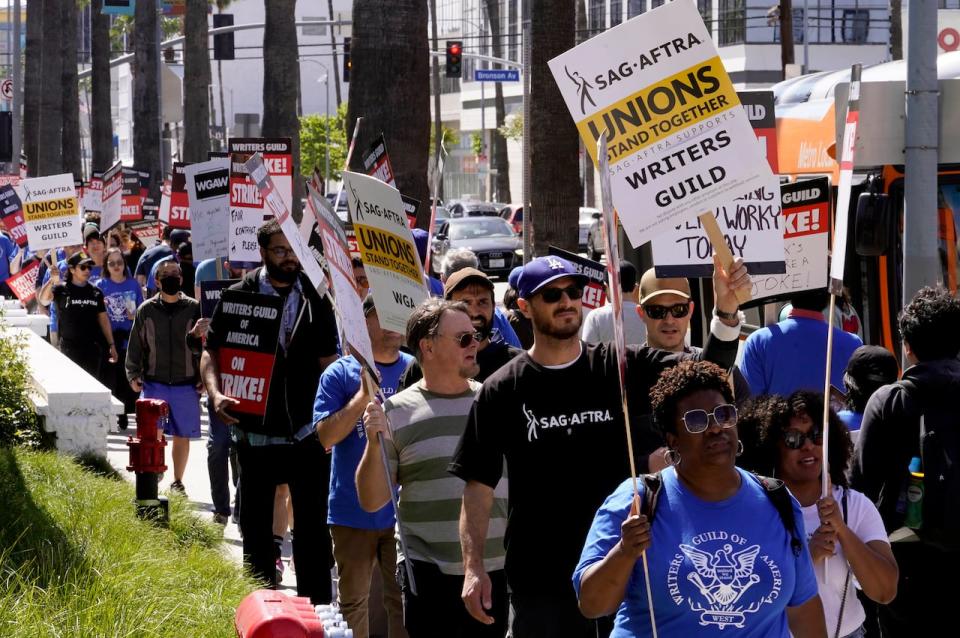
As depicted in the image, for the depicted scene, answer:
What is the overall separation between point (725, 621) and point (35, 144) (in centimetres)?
4961

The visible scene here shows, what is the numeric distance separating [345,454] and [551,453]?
6.46 feet

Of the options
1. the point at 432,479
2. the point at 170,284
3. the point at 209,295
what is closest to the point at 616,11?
the point at 170,284

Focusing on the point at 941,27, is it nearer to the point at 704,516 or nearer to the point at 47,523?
the point at 47,523

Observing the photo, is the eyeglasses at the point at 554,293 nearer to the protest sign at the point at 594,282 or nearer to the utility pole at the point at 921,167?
the utility pole at the point at 921,167

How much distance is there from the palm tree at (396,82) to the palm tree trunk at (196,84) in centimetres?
1909

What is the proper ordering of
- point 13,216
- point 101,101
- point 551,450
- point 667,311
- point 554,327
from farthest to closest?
point 101,101, point 13,216, point 667,311, point 554,327, point 551,450

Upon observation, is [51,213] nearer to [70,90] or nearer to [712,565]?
[712,565]

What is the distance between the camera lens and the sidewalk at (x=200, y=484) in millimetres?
9398

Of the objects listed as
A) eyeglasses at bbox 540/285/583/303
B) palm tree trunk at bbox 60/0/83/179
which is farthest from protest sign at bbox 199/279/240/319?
palm tree trunk at bbox 60/0/83/179

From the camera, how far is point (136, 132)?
38.2 meters

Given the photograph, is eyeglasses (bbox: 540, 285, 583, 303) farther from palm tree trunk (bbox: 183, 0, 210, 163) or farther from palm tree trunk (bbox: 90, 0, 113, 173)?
palm tree trunk (bbox: 90, 0, 113, 173)

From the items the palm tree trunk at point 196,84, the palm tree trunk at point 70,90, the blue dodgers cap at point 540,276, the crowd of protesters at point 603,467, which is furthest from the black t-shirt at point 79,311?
the palm tree trunk at point 70,90

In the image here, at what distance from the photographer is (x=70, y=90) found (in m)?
45.8

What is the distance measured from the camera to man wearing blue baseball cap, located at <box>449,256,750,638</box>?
5031mm
